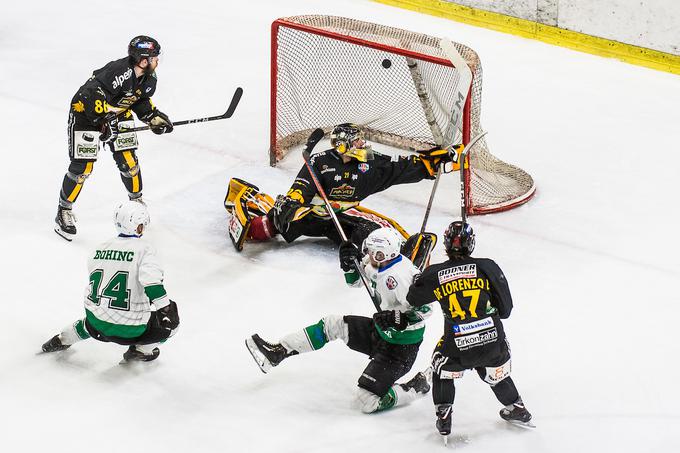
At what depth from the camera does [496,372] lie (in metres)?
4.68

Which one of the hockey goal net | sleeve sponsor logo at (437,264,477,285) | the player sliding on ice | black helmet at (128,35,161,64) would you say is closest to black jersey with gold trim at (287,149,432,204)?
the hockey goal net

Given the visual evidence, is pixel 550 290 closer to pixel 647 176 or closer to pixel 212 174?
pixel 647 176

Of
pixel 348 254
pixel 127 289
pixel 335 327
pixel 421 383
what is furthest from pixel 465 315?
pixel 127 289

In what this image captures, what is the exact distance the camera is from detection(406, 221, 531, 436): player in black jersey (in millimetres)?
→ 4586

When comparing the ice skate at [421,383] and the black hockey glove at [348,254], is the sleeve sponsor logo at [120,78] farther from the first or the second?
the ice skate at [421,383]

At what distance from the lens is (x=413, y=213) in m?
6.74

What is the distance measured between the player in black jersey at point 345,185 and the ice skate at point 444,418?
1571mm

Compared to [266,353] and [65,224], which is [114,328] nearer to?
[266,353]

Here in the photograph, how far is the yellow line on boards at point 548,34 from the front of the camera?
8.48 meters

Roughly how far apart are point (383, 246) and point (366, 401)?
0.63 metres

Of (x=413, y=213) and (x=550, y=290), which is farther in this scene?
(x=413, y=213)

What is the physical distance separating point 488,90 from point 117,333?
162 inches

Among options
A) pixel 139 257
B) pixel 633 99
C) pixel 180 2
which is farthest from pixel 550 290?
pixel 180 2

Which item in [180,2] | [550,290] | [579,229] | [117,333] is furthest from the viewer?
[180,2]
